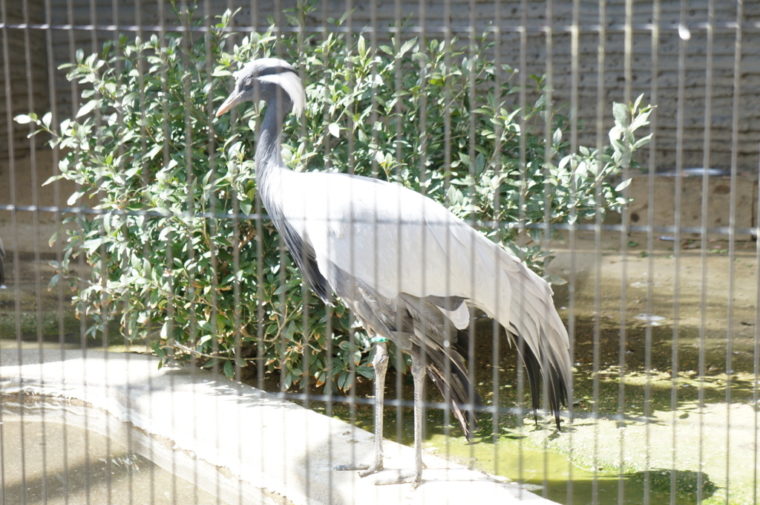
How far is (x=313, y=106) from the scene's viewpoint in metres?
4.34

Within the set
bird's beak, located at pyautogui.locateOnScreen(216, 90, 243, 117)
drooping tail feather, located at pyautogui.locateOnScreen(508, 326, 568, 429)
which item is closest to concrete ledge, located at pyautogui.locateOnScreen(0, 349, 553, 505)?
drooping tail feather, located at pyautogui.locateOnScreen(508, 326, 568, 429)

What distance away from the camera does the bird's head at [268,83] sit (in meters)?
3.76

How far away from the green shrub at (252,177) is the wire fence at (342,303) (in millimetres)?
16

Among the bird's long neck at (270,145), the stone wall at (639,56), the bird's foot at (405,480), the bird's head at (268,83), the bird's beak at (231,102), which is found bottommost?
the bird's foot at (405,480)

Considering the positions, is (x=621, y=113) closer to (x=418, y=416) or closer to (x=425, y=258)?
(x=425, y=258)

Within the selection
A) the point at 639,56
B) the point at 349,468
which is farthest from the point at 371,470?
the point at 639,56

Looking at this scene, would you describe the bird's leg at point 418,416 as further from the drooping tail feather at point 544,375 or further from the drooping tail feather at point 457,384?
the drooping tail feather at point 544,375

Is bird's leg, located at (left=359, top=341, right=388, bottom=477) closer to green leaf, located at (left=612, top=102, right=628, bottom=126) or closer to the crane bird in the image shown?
the crane bird

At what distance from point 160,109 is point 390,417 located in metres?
1.67

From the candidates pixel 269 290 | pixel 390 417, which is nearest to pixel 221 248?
pixel 269 290

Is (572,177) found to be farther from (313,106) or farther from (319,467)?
(319,467)

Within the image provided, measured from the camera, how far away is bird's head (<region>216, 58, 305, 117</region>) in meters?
3.76

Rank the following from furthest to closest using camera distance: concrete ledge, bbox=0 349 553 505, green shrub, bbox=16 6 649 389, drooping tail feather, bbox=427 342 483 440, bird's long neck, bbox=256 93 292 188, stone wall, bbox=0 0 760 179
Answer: stone wall, bbox=0 0 760 179, green shrub, bbox=16 6 649 389, bird's long neck, bbox=256 93 292 188, drooping tail feather, bbox=427 342 483 440, concrete ledge, bbox=0 349 553 505

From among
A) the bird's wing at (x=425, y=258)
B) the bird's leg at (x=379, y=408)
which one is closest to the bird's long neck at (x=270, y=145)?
the bird's wing at (x=425, y=258)
